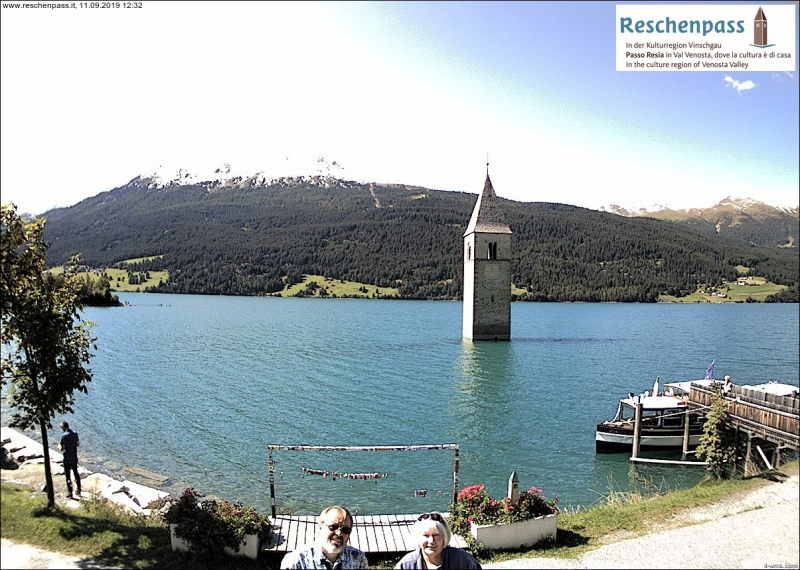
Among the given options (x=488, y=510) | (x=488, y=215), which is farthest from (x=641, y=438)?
(x=488, y=215)

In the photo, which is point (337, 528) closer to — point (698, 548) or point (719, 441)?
point (698, 548)

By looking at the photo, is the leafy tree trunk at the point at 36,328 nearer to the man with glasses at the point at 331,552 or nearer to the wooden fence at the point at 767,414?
the man with glasses at the point at 331,552

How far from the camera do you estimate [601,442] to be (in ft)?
88.5

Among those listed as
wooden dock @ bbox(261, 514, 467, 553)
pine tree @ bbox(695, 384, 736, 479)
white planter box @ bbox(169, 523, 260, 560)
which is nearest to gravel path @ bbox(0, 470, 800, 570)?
white planter box @ bbox(169, 523, 260, 560)

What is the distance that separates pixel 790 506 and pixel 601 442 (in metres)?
12.7

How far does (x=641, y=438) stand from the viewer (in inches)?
1078

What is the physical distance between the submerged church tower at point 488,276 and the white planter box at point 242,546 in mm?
59288

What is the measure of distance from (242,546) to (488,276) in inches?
2375

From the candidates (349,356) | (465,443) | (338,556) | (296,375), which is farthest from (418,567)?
(349,356)

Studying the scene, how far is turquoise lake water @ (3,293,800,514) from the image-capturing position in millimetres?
22422

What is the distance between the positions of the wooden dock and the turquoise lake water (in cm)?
604

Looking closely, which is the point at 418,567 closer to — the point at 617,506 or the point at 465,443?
the point at 617,506

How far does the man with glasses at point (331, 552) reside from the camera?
6.62 metres

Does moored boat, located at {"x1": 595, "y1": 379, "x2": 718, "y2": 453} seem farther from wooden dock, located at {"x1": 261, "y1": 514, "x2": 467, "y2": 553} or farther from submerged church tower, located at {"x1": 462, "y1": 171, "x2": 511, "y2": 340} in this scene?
submerged church tower, located at {"x1": 462, "y1": 171, "x2": 511, "y2": 340}
